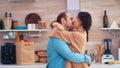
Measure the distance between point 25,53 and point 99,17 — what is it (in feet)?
4.56

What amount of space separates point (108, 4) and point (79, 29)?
2395 millimetres

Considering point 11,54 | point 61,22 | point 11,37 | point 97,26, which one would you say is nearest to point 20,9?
point 11,37

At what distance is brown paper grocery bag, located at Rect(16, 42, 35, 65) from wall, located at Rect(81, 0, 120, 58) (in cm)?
102

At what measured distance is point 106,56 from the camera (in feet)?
15.3

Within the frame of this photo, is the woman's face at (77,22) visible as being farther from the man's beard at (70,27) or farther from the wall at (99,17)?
the wall at (99,17)

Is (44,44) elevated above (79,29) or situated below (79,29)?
below

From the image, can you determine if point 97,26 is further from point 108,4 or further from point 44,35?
point 44,35

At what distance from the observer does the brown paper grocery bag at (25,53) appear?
4.37 m

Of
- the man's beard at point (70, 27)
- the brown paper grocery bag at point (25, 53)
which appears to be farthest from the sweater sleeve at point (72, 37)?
the brown paper grocery bag at point (25, 53)

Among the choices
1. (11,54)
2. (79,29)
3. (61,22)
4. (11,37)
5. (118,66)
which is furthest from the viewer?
(11,37)

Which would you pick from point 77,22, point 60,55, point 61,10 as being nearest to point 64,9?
point 61,10

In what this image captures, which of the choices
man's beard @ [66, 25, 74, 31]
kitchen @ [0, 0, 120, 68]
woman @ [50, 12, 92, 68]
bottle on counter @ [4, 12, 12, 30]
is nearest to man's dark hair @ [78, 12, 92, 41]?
woman @ [50, 12, 92, 68]

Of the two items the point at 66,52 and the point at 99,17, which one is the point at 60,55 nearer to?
the point at 66,52

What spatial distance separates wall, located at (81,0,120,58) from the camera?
4.85 meters
